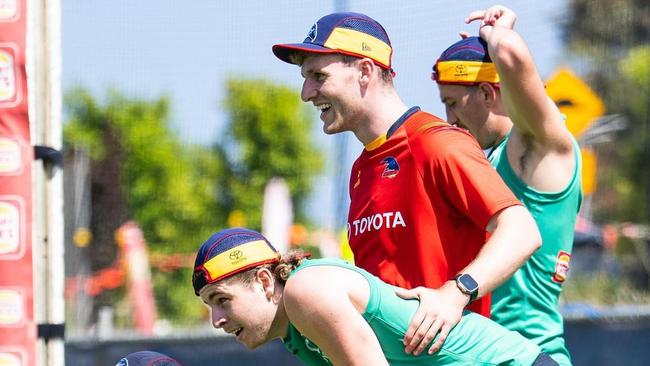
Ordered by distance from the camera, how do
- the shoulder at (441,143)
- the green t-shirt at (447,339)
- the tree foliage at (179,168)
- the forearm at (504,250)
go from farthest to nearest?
the tree foliage at (179,168) → the shoulder at (441,143) → the forearm at (504,250) → the green t-shirt at (447,339)

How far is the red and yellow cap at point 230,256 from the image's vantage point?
11.7ft

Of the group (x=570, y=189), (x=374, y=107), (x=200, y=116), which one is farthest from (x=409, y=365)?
(x=200, y=116)

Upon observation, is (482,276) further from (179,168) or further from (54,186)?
(179,168)

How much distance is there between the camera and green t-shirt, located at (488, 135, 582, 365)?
4172mm

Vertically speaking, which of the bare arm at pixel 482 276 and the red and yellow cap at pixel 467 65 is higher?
the red and yellow cap at pixel 467 65

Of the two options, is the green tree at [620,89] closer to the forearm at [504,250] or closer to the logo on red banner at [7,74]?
the logo on red banner at [7,74]

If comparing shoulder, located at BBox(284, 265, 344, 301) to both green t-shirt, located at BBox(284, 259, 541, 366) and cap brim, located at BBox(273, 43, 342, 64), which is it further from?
cap brim, located at BBox(273, 43, 342, 64)

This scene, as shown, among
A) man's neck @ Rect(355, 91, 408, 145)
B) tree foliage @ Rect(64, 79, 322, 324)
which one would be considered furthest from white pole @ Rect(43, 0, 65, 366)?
tree foliage @ Rect(64, 79, 322, 324)

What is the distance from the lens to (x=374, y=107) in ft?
12.2

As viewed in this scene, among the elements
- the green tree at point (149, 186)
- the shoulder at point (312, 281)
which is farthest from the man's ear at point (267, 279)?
the green tree at point (149, 186)

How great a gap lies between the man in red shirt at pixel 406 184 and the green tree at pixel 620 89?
10.3 metres

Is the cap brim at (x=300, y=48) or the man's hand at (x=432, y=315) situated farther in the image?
the cap brim at (x=300, y=48)

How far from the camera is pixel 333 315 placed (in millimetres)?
2965

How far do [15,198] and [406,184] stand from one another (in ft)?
5.09
